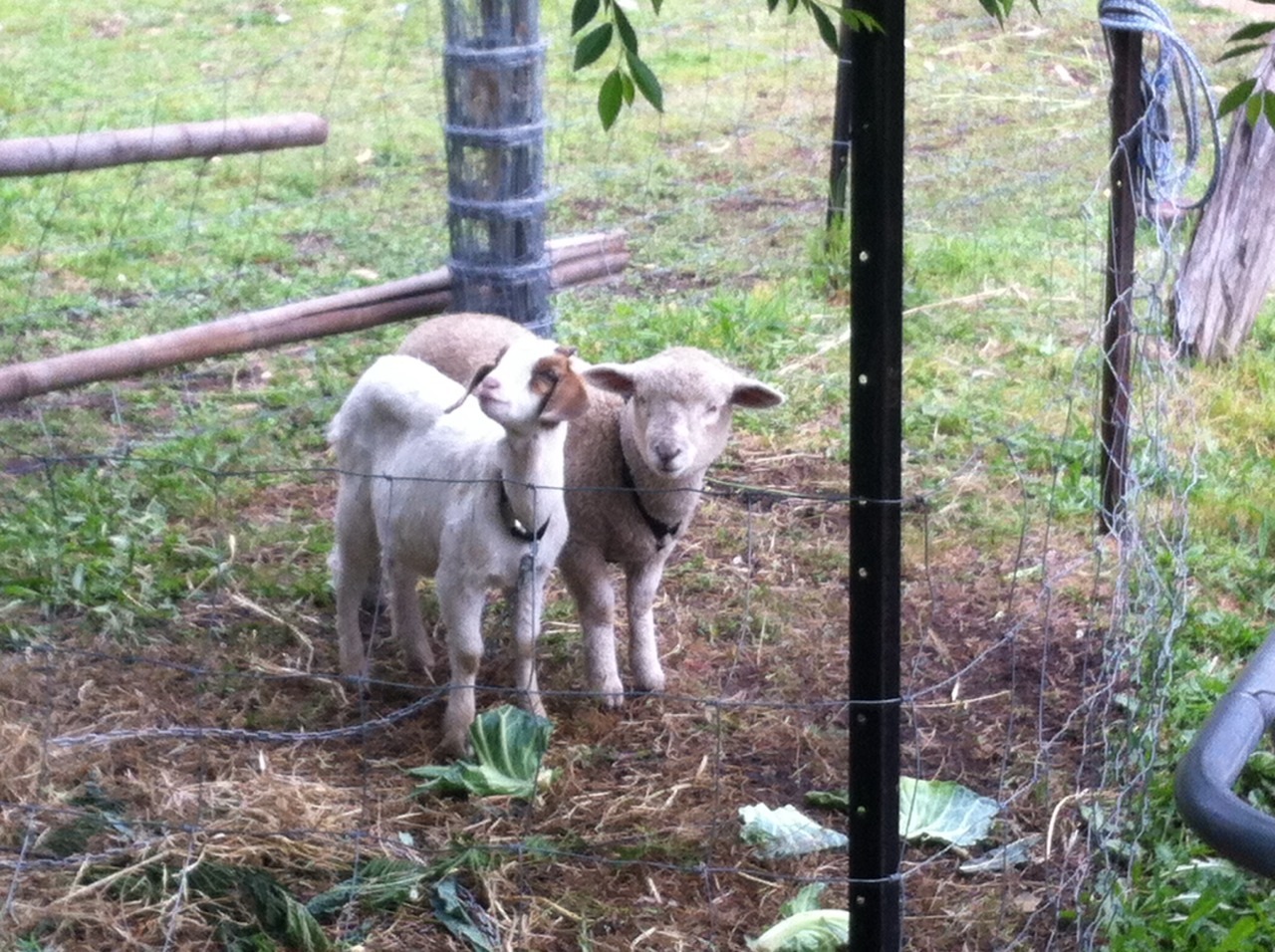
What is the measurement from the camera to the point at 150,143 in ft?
17.4

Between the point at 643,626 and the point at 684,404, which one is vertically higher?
the point at 684,404

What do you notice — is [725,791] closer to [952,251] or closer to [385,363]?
[385,363]

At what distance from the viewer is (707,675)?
186 inches

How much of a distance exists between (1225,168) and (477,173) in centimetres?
326

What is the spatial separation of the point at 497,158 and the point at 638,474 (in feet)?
5.42

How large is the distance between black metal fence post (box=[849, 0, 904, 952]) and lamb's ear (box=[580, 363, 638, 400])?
152 cm

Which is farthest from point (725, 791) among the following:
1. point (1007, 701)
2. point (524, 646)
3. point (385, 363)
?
point (385, 363)

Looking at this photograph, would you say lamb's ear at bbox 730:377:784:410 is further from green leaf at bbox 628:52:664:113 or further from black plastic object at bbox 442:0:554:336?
green leaf at bbox 628:52:664:113

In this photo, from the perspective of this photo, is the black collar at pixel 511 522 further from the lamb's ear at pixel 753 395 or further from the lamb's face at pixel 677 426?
the lamb's ear at pixel 753 395

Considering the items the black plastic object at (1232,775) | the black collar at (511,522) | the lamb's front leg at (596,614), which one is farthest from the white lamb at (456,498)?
the black plastic object at (1232,775)

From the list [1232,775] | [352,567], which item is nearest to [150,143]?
[352,567]

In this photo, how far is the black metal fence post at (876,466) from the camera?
2723mm

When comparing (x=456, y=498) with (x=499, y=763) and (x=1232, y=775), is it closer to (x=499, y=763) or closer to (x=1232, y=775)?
(x=499, y=763)

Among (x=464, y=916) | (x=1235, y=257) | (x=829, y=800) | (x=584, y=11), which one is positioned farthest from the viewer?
(x=1235, y=257)
